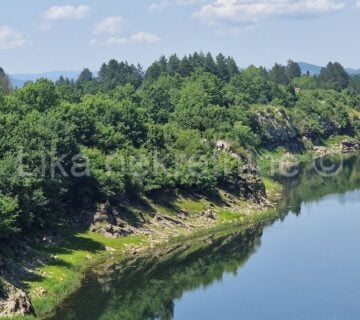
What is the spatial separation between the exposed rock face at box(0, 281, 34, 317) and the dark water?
14.0ft

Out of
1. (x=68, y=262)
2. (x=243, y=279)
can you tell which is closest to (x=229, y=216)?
(x=243, y=279)

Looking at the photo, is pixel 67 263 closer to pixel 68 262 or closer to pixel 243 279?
pixel 68 262

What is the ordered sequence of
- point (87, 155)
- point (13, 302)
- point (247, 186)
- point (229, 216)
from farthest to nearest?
point (247, 186)
point (229, 216)
point (87, 155)
point (13, 302)

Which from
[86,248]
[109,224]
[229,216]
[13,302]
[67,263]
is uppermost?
[109,224]

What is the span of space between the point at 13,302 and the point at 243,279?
110 feet

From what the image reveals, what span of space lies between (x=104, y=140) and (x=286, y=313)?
62.2 meters

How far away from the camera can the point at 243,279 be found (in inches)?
3546

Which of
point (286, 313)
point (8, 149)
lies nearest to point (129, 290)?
point (286, 313)

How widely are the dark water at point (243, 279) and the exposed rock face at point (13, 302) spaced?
14.0 feet

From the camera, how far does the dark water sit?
75.8 meters

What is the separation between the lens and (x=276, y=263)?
9675 cm

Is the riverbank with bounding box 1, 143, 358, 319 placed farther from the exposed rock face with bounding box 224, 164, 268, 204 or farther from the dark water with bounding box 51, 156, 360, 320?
the dark water with bounding box 51, 156, 360, 320

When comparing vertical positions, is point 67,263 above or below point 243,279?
above

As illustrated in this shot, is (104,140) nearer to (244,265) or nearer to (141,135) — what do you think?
(141,135)
